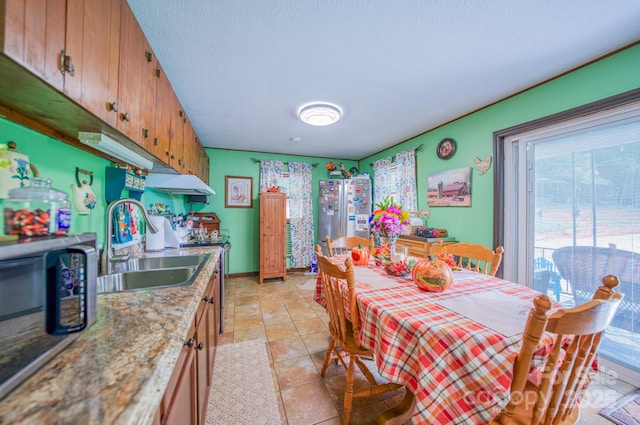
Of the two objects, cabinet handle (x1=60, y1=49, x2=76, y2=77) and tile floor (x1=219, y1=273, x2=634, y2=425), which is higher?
cabinet handle (x1=60, y1=49, x2=76, y2=77)

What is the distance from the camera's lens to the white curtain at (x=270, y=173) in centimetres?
436

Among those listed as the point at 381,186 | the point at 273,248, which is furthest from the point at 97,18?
the point at 381,186

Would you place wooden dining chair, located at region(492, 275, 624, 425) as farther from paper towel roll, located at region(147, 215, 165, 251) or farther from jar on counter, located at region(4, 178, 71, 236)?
paper towel roll, located at region(147, 215, 165, 251)

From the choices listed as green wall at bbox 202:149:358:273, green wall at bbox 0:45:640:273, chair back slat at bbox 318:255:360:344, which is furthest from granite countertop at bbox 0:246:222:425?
green wall at bbox 202:149:358:273

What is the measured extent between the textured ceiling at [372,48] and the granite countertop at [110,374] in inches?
63.2

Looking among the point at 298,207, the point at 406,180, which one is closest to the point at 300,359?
the point at 406,180

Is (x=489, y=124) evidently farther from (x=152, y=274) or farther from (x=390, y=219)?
(x=152, y=274)

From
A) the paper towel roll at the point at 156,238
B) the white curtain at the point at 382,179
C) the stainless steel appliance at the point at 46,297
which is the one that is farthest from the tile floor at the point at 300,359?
the white curtain at the point at 382,179

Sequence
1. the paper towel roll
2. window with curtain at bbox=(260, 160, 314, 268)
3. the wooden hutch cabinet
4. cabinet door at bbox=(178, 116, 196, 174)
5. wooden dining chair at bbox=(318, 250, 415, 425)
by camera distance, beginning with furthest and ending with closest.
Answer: window with curtain at bbox=(260, 160, 314, 268)
the wooden hutch cabinet
cabinet door at bbox=(178, 116, 196, 174)
the paper towel roll
wooden dining chair at bbox=(318, 250, 415, 425)

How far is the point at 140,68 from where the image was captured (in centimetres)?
134

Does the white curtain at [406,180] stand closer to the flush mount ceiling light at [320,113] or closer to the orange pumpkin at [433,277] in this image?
the flush mount ceiling light at [320,113]

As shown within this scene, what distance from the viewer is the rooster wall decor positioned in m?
2.48

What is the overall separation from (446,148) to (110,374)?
11.2 feet

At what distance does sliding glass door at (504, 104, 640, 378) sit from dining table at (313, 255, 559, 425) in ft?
3.82
